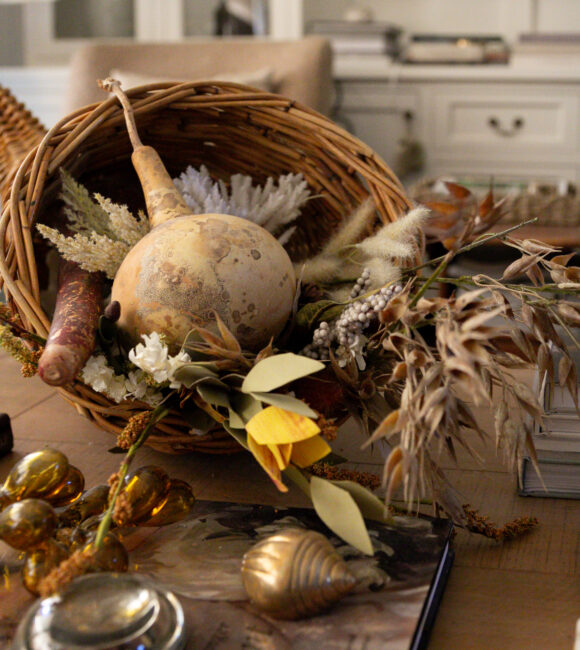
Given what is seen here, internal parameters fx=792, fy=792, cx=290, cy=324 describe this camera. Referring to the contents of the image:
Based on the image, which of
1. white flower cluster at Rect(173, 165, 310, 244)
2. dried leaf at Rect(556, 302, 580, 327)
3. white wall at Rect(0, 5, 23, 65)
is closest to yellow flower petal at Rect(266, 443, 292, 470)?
dried leaf at Rect(556, 302, 580, 327)

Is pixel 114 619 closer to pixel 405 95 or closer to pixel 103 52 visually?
pixel 103 52

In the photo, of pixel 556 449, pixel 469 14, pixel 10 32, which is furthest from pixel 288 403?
pixel 10 32

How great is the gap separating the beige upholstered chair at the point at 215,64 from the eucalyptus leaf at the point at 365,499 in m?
1.99

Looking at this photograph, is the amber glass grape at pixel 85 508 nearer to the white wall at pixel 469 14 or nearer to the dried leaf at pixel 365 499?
the dried leaf at pixel 365 499

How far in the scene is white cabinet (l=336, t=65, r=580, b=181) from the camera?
114 inches

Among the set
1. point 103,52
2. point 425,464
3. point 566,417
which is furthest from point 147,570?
point 103,52

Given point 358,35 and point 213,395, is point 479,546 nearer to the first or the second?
point 213,395

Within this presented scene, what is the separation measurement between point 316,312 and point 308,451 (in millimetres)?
174

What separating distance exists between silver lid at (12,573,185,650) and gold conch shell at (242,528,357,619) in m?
0.06

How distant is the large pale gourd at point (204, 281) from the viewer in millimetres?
624

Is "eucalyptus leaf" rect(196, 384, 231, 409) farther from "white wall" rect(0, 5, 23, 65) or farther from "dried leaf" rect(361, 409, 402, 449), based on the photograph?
"white wall" rect(0, 5, 23, 65)

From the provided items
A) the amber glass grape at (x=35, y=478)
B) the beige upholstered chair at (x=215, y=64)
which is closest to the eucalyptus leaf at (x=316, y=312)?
the amber glass grape at (x=35, y=478)

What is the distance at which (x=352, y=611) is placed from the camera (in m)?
0.44

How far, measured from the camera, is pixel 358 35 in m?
2.94
